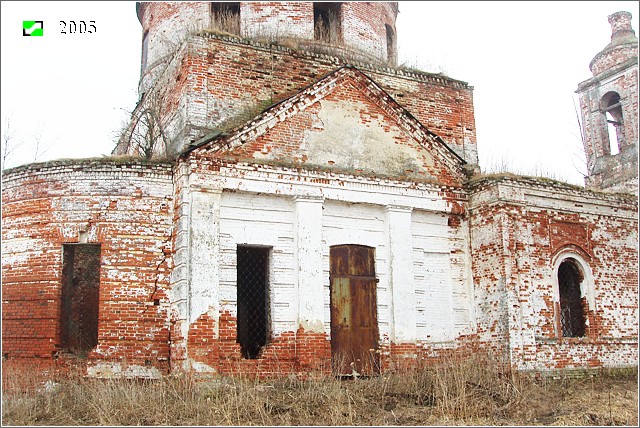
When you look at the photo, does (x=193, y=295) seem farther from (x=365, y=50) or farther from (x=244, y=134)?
(x=365, y=50)

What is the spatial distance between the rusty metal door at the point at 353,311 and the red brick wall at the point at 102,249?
9.00 ft

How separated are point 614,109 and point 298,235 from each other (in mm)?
12175

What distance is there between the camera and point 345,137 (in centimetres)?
1191

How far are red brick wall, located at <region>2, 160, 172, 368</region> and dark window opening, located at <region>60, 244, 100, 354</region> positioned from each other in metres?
0.64

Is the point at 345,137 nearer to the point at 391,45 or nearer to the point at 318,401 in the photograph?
the point at 318,401

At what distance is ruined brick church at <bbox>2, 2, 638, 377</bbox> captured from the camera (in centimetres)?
1022

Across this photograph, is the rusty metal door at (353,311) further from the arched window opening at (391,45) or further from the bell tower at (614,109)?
the bell tower at (614,109)

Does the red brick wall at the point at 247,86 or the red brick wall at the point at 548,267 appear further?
the red brick wall at the point at 548,267

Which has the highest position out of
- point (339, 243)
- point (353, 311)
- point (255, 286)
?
point (339, 243)

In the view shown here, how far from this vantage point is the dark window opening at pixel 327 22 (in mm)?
14219

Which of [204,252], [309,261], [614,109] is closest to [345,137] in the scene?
[309,261]

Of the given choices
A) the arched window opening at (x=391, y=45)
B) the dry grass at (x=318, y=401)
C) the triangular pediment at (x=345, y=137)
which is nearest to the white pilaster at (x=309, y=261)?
the triangular pediment at (x=345, y=137)

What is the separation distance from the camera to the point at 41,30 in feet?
30.7

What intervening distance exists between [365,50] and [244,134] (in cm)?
481
